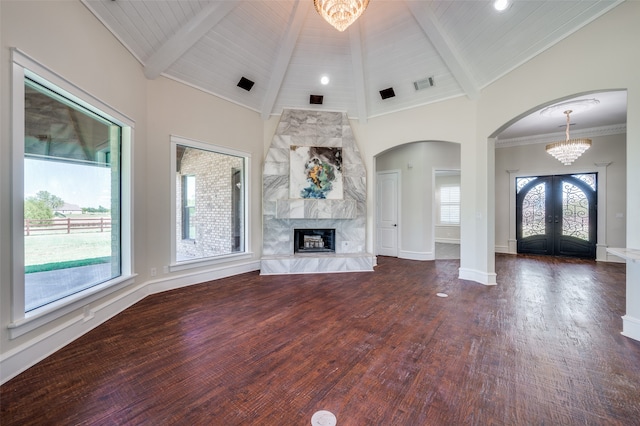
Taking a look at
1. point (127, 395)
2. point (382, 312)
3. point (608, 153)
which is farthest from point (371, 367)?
point (608, 153)

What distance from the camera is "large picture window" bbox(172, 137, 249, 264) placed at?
4203mm

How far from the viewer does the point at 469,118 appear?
14.6 ft

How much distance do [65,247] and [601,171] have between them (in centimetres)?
1032

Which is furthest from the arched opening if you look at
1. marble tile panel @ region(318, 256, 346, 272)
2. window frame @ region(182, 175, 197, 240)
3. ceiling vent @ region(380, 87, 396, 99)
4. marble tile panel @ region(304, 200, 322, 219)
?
window frame @ region(182, 175, 197, 240)

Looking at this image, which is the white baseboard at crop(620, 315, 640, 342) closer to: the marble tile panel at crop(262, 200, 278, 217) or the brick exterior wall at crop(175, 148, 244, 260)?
the marble tile panel at crop(262, 200, 278, 217)

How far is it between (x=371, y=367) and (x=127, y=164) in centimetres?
370

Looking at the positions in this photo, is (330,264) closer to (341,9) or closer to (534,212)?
(341,9)

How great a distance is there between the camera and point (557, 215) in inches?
267

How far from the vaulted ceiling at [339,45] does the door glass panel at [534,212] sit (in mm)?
4624

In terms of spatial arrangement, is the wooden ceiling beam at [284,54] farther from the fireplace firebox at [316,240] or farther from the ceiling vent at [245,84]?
the fireplace firebox at [316,240]

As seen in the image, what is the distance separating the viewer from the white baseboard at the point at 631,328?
8.03 ft

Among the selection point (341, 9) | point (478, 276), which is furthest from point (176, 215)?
point (478, 276)

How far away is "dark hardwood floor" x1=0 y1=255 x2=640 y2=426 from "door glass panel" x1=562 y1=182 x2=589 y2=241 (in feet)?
12.4

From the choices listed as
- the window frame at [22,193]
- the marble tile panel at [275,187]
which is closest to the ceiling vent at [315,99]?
the marble tile panel at [275,187]
